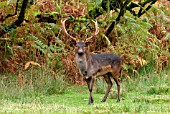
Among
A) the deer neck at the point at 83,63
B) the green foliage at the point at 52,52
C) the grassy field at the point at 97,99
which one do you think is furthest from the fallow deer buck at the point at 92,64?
the green foliage at the point at 52,52

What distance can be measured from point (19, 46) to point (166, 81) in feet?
15.9

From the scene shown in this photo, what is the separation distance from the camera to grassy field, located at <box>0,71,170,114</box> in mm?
9336

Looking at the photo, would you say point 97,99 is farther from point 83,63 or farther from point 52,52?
point 52,52

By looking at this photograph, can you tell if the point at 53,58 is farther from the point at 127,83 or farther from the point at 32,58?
the point at 127,83

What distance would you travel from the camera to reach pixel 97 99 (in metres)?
12.7

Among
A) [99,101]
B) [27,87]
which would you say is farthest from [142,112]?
[27,87]

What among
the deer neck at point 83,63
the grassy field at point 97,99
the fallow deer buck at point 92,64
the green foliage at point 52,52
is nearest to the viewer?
the grassy field at point 97,99

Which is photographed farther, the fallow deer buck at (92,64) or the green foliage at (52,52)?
the green foliage at (52,52)

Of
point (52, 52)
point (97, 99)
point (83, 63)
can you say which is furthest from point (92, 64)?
point (52, 52)

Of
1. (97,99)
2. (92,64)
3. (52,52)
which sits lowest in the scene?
(97,99)

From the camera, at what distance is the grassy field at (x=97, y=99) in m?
9.34

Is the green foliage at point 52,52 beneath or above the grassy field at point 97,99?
above

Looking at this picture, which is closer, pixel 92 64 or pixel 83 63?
pixel 83 63

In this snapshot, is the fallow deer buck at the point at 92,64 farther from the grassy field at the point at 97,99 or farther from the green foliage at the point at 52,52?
the green foliage at the point at 52,52
